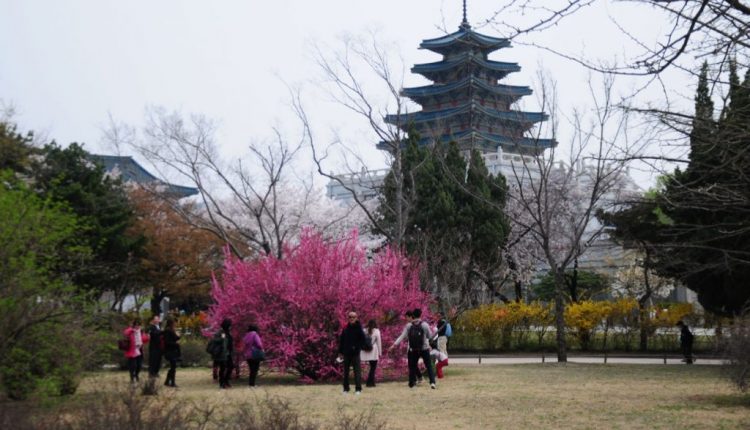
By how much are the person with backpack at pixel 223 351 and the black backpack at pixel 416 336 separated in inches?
133

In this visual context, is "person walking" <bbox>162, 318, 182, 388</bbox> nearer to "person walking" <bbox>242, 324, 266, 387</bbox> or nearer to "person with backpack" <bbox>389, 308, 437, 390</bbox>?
Answer: "person walking" <bbox>242, 324, 266, 387</bbox>

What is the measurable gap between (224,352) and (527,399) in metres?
5.73

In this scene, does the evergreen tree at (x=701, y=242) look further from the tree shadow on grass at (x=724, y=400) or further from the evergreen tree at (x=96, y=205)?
the evergreen tree at (x=96, y=205)

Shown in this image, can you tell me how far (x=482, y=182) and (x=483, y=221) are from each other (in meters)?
1.53

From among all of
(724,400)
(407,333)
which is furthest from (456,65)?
(724,400)

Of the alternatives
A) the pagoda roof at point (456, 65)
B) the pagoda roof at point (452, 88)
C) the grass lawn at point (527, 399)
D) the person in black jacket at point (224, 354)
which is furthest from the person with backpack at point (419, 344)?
the pagoda roof at point (456, 65)

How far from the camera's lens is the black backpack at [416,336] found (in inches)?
626

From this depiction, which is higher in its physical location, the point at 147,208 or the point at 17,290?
the point at 147,208

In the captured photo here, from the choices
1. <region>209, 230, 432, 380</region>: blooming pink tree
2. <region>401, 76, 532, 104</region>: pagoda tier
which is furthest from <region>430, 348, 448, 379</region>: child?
<region>401, 76, 532, 104</region>: pagoda tier

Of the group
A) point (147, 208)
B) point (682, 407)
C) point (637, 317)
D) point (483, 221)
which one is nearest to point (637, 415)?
point (682, 407)

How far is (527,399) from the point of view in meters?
13.5

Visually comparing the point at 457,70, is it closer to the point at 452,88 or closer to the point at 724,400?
the point at 452,88

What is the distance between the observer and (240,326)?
59.6ft

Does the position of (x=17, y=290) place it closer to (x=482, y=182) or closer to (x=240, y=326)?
(x=240, y=326)
